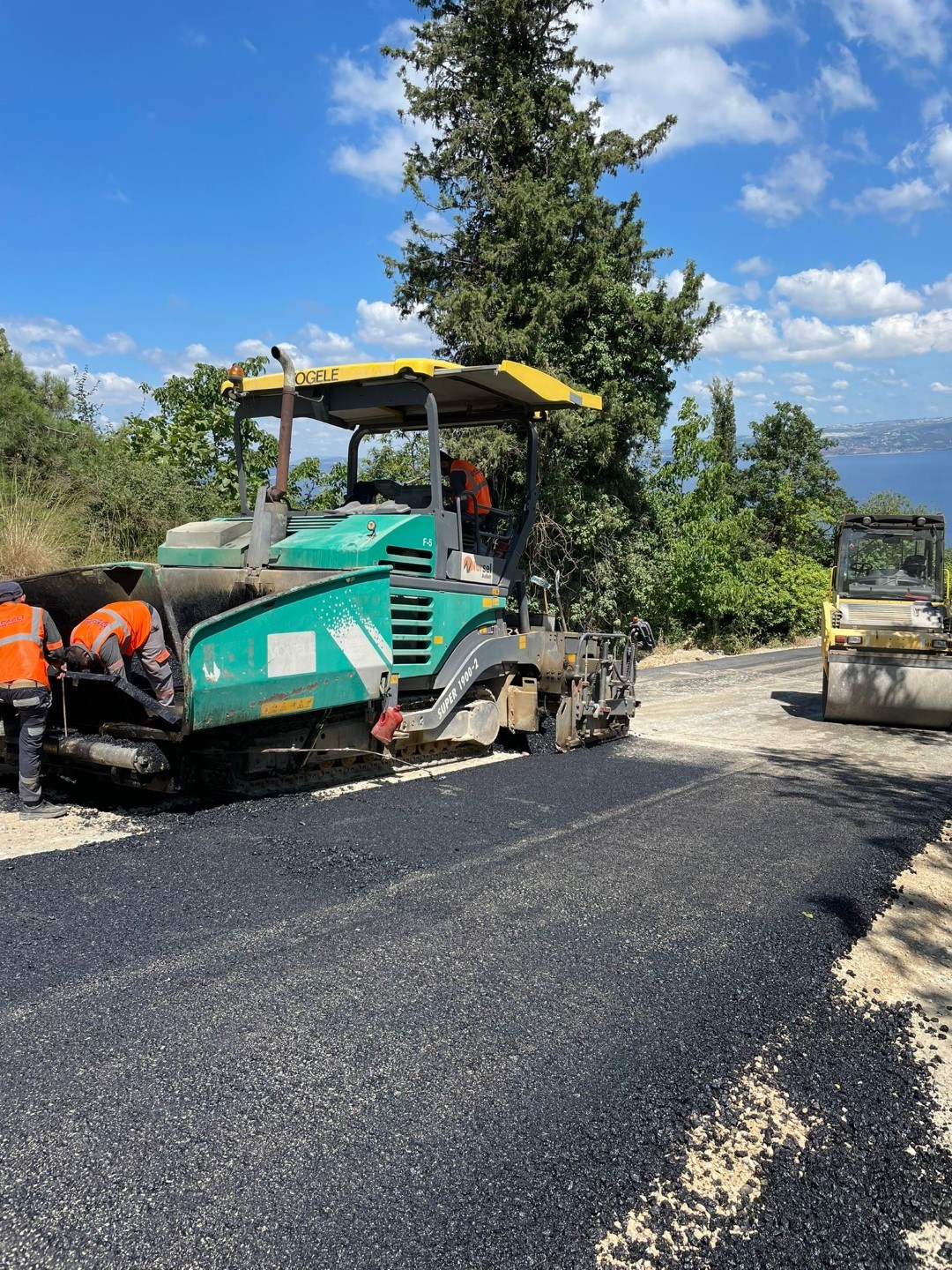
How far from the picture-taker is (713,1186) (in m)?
2.10

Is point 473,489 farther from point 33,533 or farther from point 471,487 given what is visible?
point 33,533

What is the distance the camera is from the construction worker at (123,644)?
4523 mm

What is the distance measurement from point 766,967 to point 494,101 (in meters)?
15.9

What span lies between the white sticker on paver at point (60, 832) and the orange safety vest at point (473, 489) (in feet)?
9.64

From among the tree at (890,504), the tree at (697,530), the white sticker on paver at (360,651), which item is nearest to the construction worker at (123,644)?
the white sticker on paver at (360,651)

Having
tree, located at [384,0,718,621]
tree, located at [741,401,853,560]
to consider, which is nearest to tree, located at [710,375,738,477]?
tree, located at [741,401,853,560]

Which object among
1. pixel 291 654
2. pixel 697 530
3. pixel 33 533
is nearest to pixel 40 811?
pixel 291 654

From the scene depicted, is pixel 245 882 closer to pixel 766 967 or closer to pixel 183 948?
pixel 183 948

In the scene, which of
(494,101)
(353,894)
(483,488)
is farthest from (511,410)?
(494,101)

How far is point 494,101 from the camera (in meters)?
15.5

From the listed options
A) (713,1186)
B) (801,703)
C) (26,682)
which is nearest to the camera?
(713,1186)

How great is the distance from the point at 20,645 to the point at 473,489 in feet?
9.79

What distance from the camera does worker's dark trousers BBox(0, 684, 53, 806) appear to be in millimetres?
4586

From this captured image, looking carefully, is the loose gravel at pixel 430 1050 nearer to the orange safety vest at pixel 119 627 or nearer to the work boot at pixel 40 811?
the work boot at pixel 40 811
